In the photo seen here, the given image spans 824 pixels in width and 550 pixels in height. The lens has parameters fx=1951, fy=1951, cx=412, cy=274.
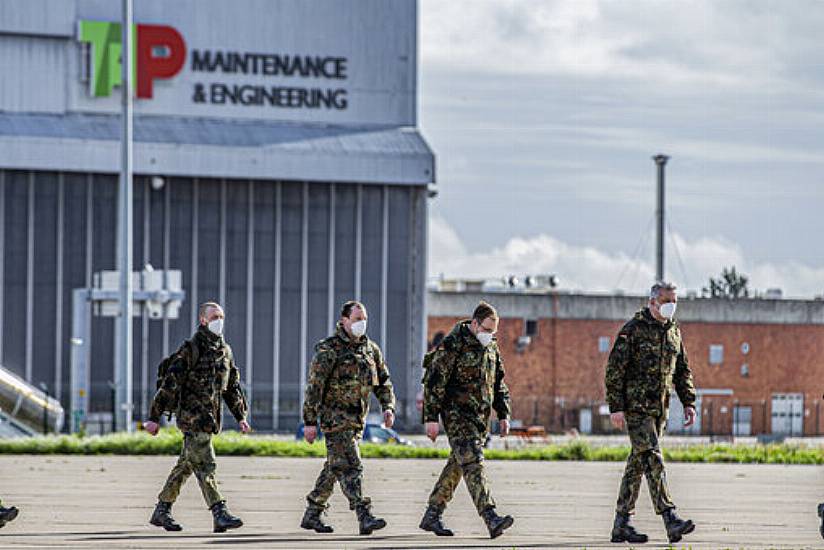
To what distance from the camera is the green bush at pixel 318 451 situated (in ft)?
102

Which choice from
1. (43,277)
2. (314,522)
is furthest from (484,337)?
(43,277)

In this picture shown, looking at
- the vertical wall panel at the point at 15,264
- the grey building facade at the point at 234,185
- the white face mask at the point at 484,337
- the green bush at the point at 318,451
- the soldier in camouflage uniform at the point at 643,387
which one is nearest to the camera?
the soldier in camouflage uniform at the point at 643,387

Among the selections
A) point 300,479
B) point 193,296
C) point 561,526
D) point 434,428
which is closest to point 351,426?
point 434,428

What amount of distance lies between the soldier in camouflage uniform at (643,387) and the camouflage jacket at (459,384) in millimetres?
1063

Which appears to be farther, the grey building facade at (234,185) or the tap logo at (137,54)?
the tap logo at (137,54)

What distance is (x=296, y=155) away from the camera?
61.8m

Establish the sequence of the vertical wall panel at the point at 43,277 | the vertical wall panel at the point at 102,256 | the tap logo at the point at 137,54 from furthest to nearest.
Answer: the tap logo at the point at 137,54 < the vertical wall panel at the point at 102,256 < the vertical wall panel at the point at 43,277

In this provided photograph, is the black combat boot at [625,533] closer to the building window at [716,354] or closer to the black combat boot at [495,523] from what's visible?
the black combat boot at [495,523]

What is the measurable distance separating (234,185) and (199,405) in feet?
150

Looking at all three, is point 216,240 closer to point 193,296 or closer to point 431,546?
point 193,296

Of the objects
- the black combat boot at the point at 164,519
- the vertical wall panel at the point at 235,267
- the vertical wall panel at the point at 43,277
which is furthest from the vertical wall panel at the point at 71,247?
the black combat boot at the point at 164,519

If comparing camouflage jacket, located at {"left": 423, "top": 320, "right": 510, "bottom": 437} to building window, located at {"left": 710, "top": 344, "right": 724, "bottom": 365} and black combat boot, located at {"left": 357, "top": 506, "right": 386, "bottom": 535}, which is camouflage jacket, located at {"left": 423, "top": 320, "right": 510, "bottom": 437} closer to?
black combat boot, located at {"left": 357, "top": 506, "right": 386, "bottom": 535}

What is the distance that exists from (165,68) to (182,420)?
1843 inches

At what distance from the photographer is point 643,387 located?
15969 mm
